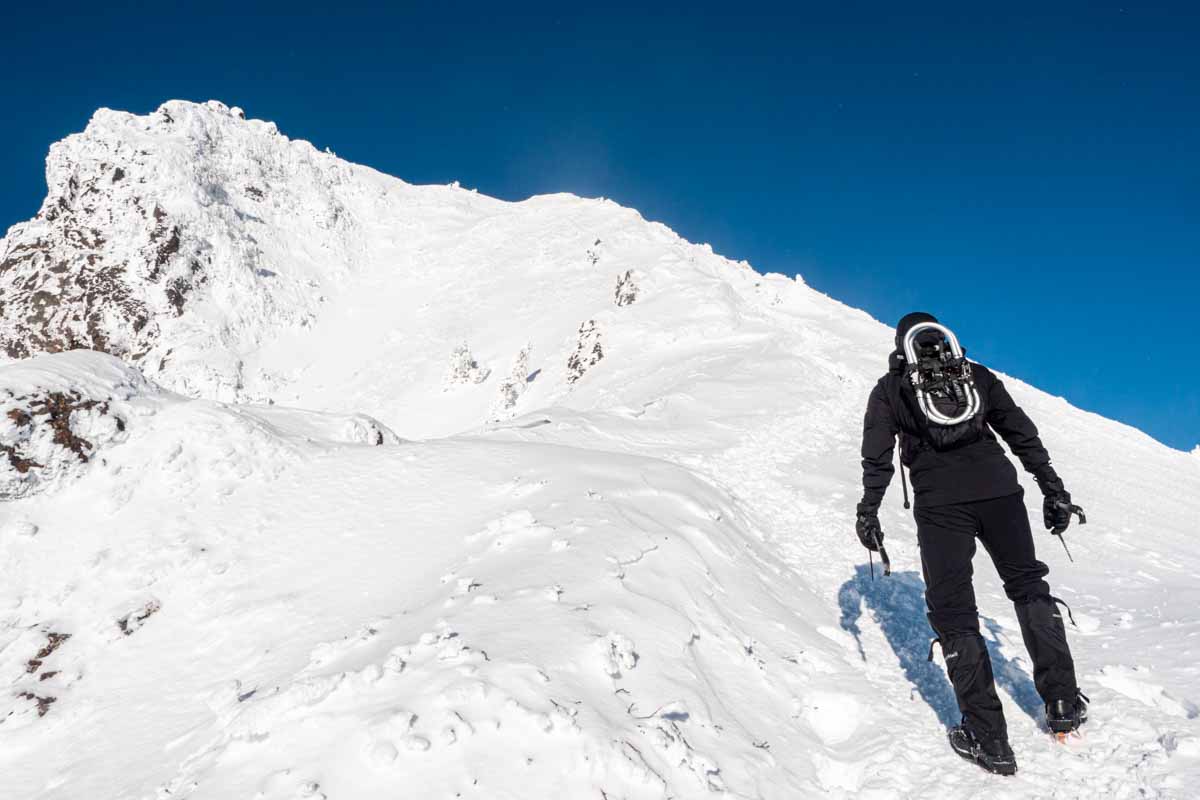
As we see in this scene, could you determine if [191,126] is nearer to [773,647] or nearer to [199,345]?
[199,345]

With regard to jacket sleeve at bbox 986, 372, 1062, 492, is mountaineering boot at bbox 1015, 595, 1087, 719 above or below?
below

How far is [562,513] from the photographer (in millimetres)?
6727

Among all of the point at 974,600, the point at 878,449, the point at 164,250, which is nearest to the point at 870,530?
the point at 878,449

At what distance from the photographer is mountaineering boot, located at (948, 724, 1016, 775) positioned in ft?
12.4

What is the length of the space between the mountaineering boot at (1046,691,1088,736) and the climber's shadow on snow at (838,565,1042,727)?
0.41m

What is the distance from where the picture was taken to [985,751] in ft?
12.7

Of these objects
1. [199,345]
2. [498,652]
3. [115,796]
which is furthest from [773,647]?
[199,345]

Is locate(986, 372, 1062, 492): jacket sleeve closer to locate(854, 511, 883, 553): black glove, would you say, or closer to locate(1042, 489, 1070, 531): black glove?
locate(1042, 489, 1070, 531): black glove

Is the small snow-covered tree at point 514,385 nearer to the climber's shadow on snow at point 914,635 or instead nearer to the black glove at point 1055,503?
the climber's shadow on snow at point 914,635

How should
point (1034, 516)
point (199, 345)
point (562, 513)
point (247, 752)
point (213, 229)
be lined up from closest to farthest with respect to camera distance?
1. point (247, 752)
2. point (562, 513)
3. point (1034, 516)
4. point (199, 345)
5. point (213, 229)

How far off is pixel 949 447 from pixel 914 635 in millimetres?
2718

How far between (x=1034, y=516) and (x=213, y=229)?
83.4 meters

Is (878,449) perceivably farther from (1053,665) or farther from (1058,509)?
(1053,665)

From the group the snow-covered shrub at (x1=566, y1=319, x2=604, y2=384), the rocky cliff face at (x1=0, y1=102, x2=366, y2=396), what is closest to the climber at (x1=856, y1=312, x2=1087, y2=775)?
the snow-covered shrub at (x1=566, y1=319, x2=604, y2=384)
